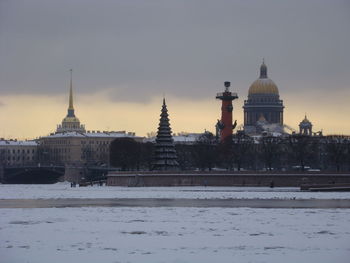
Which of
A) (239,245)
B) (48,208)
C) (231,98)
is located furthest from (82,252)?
(231,98)

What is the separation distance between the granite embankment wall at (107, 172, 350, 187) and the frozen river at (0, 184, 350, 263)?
4761 centimetres

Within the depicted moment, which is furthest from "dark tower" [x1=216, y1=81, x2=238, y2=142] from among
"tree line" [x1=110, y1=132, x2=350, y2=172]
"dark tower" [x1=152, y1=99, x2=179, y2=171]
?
"dark tower" [x1=152, y1=99, x2=179, y2=171]

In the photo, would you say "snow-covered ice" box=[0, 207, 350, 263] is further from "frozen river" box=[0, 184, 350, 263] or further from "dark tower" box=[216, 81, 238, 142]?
"dark tower" box=[216, 81, 238, 142]

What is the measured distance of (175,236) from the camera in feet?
139

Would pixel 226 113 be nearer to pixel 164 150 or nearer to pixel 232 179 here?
pixel 164 150

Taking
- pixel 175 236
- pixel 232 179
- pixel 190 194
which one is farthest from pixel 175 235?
pixel 232 179

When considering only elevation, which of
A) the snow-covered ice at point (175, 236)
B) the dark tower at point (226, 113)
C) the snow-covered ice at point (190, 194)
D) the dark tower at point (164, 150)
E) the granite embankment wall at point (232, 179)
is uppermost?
the dark tower at point (226, 113)

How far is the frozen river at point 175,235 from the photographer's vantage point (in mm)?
36656

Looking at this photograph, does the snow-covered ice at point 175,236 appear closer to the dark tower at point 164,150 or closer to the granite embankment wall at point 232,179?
the granite embankment wall at point 232,179

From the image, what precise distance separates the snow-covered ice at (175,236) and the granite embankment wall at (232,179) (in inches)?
1915

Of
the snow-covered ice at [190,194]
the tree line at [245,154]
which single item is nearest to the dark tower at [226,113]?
the tree line at [245,154]

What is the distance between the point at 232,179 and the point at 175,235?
222ft

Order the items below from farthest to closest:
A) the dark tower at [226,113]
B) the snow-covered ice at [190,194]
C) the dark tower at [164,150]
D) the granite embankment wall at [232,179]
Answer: the dark tower at [226,113], the dark tower at [164,150], the granite embankment wall at [232,179], the snow-covered ice at [190,194]

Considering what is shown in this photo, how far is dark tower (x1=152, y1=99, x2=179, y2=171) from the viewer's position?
117m
